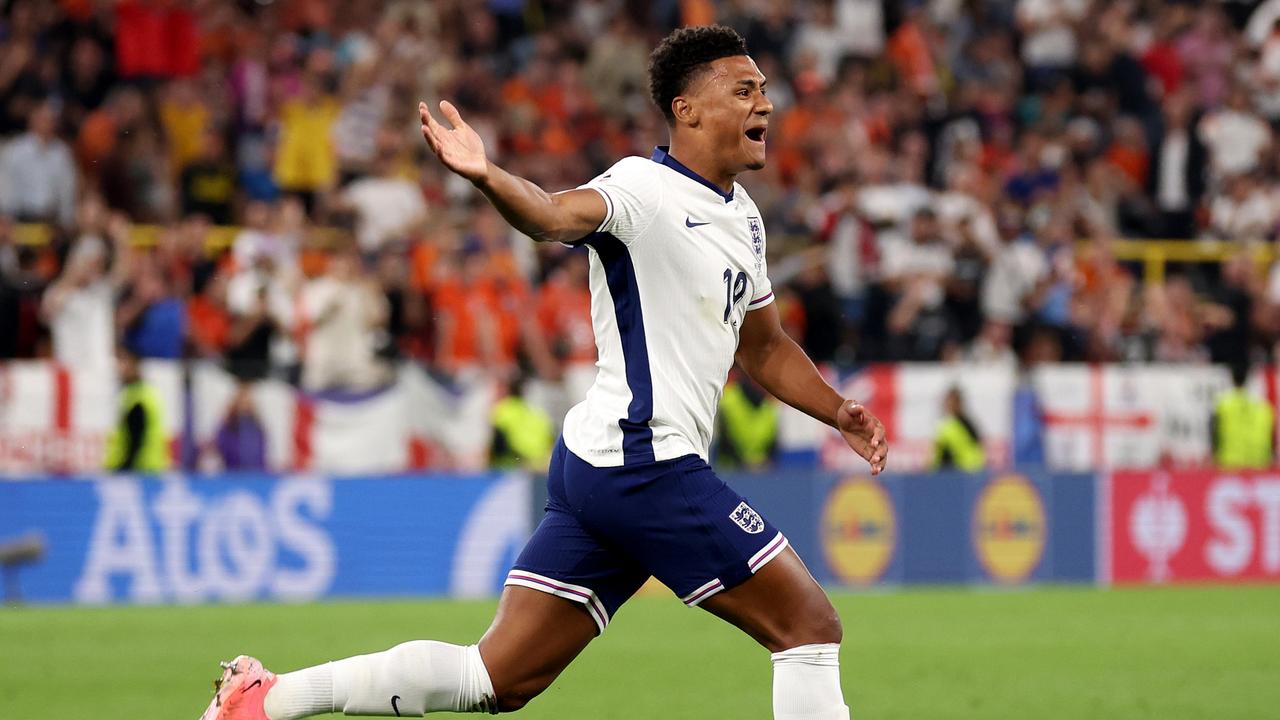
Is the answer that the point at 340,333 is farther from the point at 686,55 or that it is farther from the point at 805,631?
the point at 805,631

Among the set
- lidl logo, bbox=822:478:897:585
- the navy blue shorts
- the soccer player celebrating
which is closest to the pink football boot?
the soccer player celebrating

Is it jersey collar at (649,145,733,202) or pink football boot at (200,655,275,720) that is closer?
pink football boot at (200,655,275,720)

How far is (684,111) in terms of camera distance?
5590 mm

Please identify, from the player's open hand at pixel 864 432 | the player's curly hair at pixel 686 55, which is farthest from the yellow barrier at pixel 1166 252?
the player's curly hair at pixel 686 55

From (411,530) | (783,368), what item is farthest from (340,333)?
(783,368)

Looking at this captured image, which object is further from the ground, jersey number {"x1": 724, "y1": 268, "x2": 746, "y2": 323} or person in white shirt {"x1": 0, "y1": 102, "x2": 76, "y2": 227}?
person in white shirt {"x1": 0, "y1": 102, "x2": 76, "y2": 227}

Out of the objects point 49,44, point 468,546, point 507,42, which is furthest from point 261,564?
point 507,42

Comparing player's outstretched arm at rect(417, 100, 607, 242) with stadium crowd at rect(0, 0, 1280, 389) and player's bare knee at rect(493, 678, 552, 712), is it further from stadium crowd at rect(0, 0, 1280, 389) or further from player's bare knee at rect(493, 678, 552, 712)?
stadium crowd at rect(0, 0, 1280, 389)

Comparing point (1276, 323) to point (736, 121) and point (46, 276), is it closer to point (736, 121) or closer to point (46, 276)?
point (46, 276)

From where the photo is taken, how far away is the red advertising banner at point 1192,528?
16484 millimetres

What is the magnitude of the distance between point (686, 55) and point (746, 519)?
55.1 inches

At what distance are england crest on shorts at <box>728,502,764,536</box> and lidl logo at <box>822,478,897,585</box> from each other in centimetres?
1053

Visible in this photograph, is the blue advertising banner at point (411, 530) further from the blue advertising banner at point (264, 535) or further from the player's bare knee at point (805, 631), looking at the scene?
the player's bare knee at point (805, 631)

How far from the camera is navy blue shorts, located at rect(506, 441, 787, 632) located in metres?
5.31
